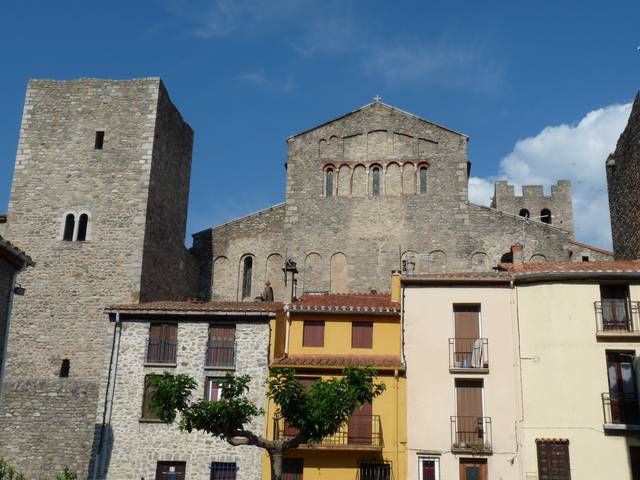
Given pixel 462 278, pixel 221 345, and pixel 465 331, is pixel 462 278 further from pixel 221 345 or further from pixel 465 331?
pixel 221 345

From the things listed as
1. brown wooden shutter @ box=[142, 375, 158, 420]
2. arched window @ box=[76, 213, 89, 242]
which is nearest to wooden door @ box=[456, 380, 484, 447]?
brown wooden shutter @ box=[142, 375, 158, 420]

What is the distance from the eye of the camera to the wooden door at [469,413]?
22625 millimetres

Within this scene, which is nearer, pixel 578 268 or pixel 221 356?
pixel 578 268

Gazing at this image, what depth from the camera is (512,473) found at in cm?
2209

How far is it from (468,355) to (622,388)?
432 cm

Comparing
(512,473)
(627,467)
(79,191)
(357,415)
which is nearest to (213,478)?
(357,415)

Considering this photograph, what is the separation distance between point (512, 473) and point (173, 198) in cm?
1898

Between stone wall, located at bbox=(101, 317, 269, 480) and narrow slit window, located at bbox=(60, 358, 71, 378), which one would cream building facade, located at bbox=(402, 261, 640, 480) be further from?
narrow slit window, located at bbox=(60, 358, 71, 378)

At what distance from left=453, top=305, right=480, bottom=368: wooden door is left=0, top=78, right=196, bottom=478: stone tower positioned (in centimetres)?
1256

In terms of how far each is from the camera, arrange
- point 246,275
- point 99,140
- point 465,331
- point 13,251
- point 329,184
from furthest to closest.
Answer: point 329,184 → point 246,275 → point 99,140 → point 465,331 → point 13,251

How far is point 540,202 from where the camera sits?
55.2 meters

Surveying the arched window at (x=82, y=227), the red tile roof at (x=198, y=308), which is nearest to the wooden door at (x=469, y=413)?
the red tile roof at (x=198, y=308)

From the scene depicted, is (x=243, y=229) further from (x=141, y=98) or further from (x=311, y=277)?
(x=141, y=98)

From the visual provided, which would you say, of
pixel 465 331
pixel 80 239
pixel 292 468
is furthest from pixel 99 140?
pixel 465 331
